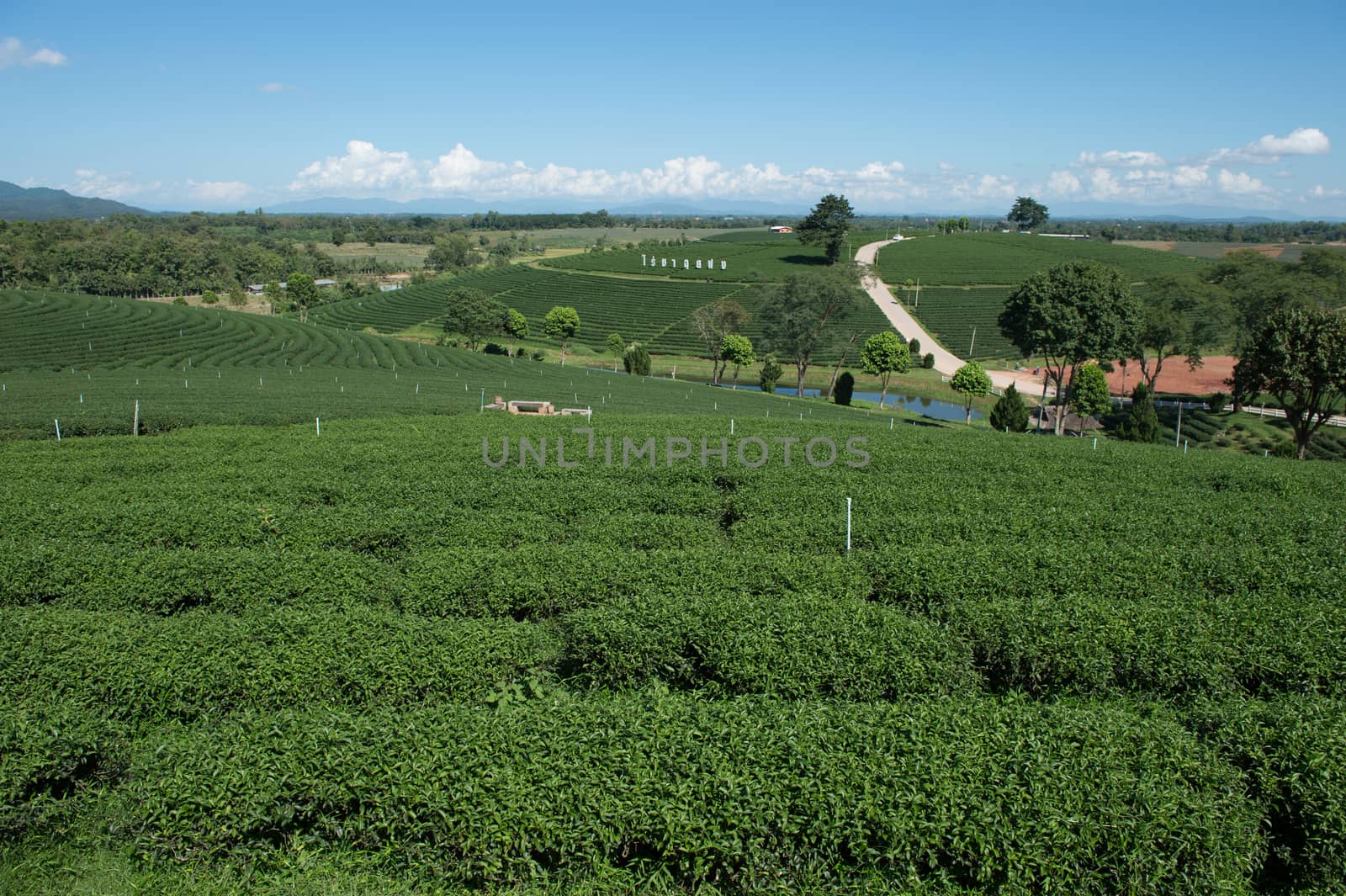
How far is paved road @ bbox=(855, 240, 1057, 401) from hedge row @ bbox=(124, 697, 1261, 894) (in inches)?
2072

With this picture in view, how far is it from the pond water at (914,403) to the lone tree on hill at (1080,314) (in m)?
12.5

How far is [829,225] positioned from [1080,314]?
84403mm

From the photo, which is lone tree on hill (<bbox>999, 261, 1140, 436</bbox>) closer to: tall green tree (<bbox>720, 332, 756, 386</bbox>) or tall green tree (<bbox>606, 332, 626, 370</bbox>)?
tall green tree (<bbox>720, 332, 756, 386</bbox>)

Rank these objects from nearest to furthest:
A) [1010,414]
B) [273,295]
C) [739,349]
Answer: [1010,414] < [739,349] < [273,295]

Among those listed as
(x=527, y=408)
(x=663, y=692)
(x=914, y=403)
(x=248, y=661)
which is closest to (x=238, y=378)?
(x=527, y=408)

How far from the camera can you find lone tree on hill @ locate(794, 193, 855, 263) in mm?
119312

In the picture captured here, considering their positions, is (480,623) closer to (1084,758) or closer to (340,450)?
(1084,758)

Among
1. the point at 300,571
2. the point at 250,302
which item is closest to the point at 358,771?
the point at 300,571

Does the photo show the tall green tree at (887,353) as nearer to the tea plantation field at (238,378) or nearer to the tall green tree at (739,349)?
the tall green tree at (739,349)

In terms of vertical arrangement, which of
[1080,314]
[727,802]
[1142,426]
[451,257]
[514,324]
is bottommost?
[1142,426]

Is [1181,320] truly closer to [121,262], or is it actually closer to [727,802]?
[727,802]

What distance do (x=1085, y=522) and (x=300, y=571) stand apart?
1450cm

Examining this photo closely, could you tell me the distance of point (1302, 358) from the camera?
31.2m

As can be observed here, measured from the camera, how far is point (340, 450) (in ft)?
64.2
